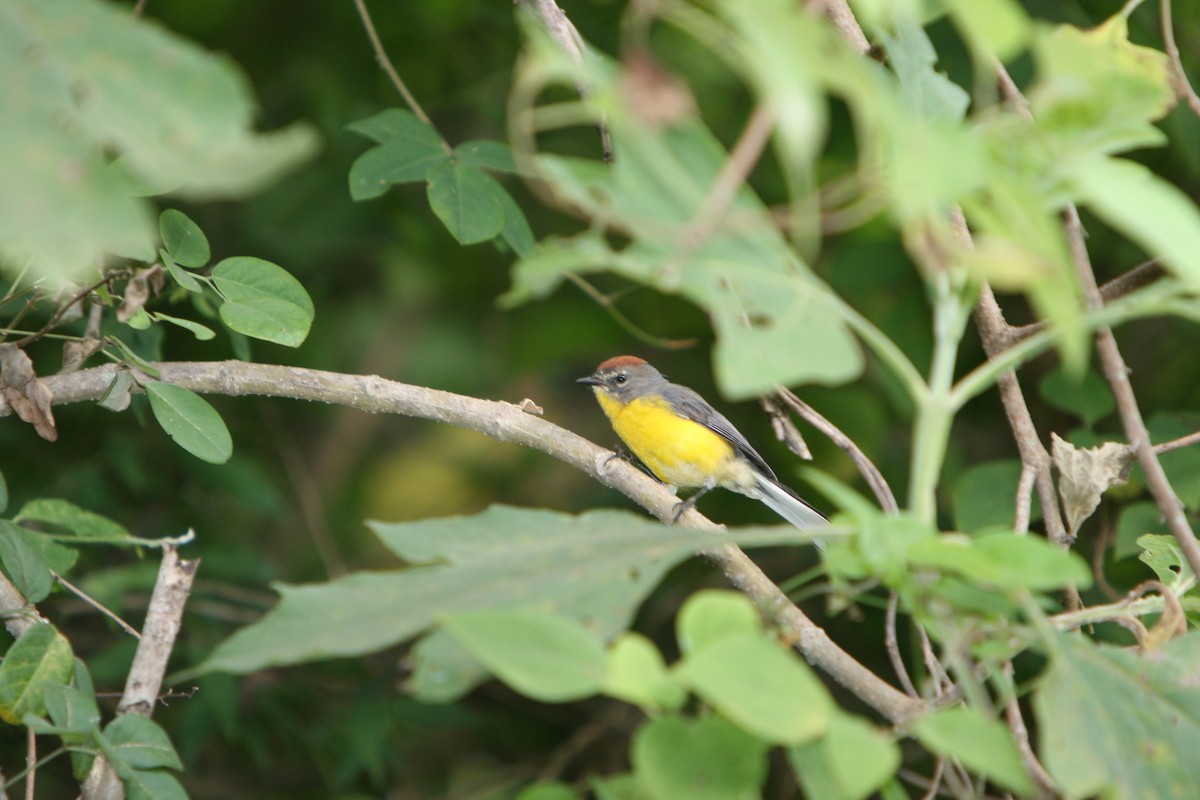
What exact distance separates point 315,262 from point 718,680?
6202 mm

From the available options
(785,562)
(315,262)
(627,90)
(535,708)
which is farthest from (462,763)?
(627,90)

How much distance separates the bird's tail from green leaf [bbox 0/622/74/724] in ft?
12.7

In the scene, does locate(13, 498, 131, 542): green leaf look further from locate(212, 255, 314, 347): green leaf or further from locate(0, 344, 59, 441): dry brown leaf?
locate(212, 255, 314, 347): green leaf

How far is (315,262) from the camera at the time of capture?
7133 millimetres

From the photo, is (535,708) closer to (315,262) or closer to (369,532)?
(369,532)

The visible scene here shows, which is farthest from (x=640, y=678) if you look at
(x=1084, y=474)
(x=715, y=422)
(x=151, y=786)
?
(x=715, y=422)

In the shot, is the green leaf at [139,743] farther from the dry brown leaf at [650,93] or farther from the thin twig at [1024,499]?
the thin twig at [1024,499]

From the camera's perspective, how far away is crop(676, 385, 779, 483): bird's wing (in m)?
6.00

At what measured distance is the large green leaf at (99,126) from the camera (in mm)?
1357

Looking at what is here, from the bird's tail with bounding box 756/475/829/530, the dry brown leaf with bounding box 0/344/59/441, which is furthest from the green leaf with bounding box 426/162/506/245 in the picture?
the bird's tail with bounding box 756/475/829/530

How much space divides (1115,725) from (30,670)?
7.41ft

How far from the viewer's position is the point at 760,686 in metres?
1.38

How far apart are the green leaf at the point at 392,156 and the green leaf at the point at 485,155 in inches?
2.5

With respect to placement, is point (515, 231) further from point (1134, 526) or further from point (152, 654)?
point (1134, 526)
